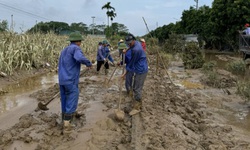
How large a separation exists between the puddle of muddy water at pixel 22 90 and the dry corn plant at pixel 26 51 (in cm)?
75

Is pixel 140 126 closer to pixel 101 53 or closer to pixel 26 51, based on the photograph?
pixel 101 53

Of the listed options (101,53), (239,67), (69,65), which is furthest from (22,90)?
(239,67)

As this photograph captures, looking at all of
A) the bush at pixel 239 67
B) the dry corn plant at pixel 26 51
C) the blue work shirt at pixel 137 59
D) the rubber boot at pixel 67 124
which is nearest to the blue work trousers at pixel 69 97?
the rubber boot at pixel 67 124

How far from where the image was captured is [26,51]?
11.8 m

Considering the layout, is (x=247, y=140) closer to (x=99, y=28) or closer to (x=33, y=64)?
(x=33, y=64)

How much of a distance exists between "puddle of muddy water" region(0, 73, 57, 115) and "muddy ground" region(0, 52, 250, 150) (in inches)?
18.7

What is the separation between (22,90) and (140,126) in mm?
5281

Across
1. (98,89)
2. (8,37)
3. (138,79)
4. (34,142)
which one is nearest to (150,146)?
(34,142)

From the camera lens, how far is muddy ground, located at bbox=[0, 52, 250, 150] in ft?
15.4

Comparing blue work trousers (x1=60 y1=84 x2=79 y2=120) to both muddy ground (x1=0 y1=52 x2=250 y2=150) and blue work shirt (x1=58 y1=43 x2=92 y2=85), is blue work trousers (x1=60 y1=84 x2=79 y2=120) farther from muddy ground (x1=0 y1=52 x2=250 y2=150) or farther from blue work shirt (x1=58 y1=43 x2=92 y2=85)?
muddy ground (x1=0 y1=52 x2=250 y2=150)

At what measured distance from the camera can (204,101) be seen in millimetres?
8328

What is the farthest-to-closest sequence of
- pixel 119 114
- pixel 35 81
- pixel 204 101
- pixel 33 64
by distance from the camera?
pixel 33 64 → pixel 35 81 → pixel 204 101 → pixel 119 114

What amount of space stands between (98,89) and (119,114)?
3.63 m

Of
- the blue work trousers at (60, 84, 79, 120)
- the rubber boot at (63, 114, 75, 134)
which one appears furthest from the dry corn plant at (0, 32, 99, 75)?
the rubber boot at (63, 114, 75, 134)
